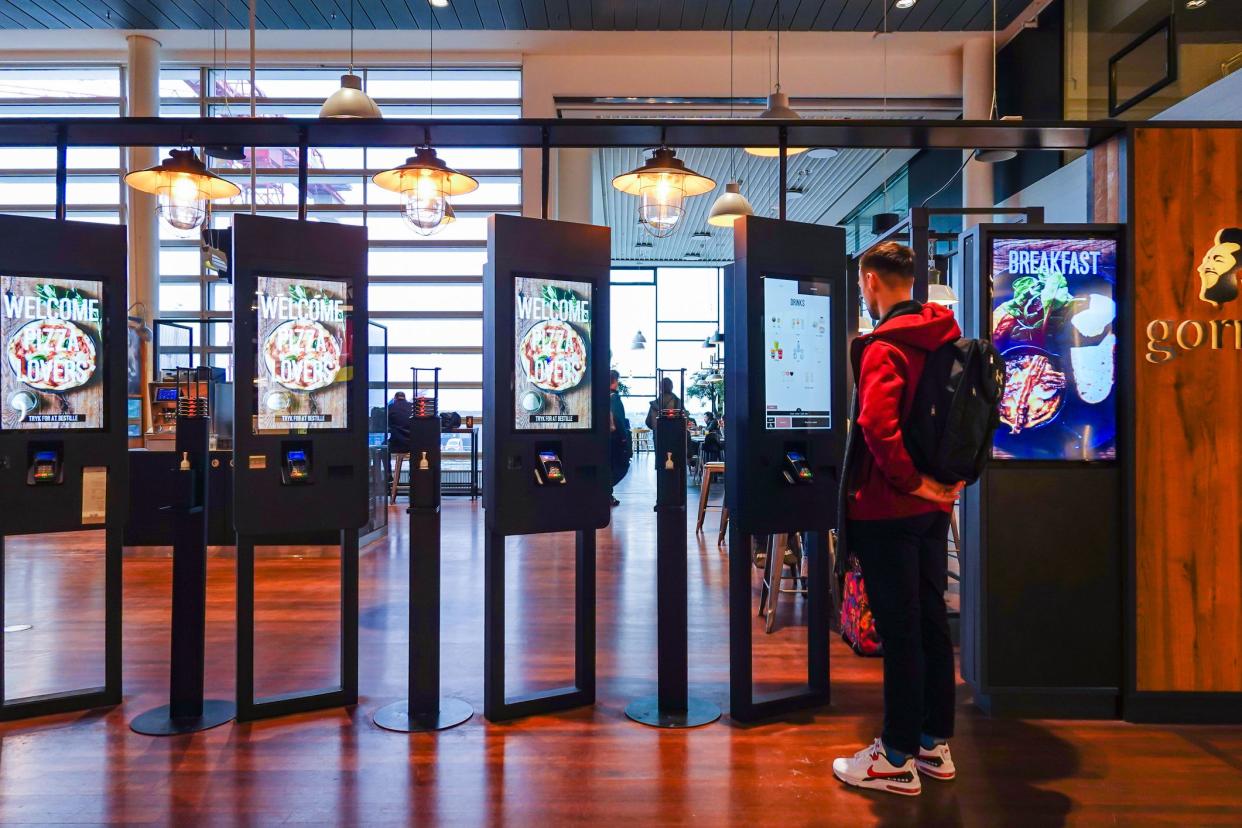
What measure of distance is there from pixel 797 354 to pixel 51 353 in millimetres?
2932

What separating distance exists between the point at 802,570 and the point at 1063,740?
253cm

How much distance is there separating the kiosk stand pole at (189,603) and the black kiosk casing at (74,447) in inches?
12.4

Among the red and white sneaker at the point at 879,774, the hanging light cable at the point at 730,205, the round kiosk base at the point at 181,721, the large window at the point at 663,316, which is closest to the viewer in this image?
the red and white sneaker at the point at 879,774

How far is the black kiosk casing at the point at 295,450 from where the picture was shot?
9.37ft

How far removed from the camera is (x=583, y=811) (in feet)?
7.34

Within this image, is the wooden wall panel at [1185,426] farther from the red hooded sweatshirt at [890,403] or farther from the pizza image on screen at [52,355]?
the pizza image on screen at [52,355]

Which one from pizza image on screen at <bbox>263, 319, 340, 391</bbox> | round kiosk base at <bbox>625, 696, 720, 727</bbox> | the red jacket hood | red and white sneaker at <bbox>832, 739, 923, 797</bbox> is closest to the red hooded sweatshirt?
the red jacket hood

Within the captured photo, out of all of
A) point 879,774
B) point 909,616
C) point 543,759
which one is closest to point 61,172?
point 543,759

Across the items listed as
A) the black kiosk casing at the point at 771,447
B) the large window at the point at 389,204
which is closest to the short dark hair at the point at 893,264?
the black kiosk casing at the point at 771,447

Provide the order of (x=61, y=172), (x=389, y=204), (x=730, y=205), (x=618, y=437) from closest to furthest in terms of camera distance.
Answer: (x=61, y=172), (x=730, y=205), (x=618, y=437), (x=389, y=204)

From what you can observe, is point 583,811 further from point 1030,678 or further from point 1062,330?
point 1062,330

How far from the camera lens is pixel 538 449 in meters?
2.96

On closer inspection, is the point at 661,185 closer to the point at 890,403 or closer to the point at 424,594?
the point at 890,403

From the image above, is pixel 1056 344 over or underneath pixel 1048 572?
over
